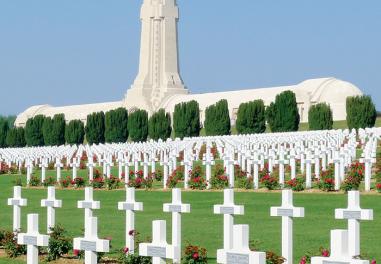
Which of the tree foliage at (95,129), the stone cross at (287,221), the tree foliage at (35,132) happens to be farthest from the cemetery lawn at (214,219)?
the tree foliage at (35,132)

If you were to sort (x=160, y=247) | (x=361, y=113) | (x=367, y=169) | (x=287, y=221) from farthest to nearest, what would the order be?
(x=361, y=113) < (x=367, y=169) < (x=287, y=221) < (x=160, y=247)

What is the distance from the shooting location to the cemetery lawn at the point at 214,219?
14.2m

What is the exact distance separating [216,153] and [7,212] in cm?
2278

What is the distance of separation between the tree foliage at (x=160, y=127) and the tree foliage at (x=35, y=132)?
10537 millimetres

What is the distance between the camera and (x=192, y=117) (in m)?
65.3

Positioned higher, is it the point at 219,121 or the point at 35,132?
the point at 219,121

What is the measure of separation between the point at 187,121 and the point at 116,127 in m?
6.41

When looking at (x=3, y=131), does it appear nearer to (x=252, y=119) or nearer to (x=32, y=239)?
(x=252, y=119)

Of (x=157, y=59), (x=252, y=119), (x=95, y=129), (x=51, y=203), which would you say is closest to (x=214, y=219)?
(x=51, y=203)

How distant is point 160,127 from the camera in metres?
64.8

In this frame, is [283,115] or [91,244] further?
[283,115]

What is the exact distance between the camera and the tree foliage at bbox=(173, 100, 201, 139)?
6506cm

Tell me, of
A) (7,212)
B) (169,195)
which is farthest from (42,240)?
(169,195)

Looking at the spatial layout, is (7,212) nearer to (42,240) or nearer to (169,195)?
(169,195)
